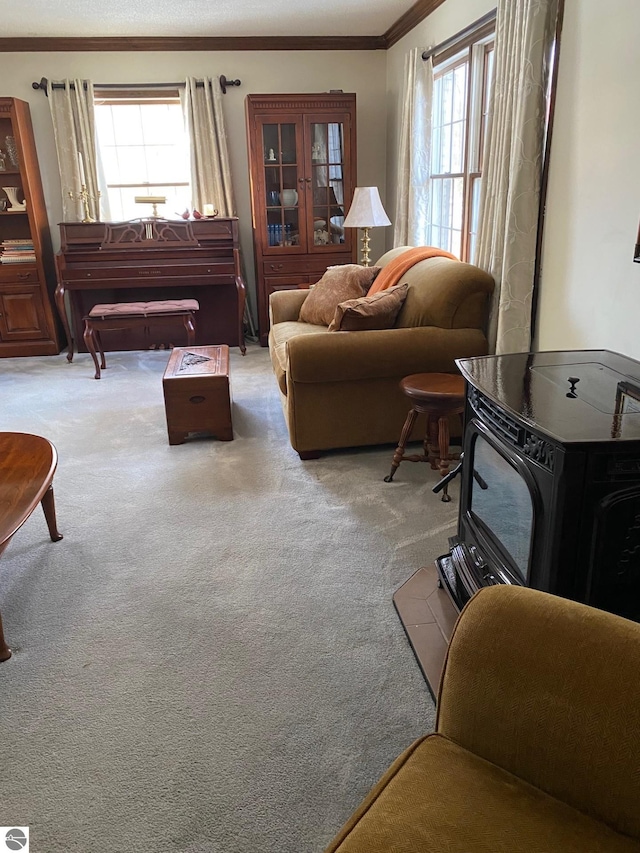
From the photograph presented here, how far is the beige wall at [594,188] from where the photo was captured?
2.12 m

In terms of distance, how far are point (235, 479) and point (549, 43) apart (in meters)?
2.29

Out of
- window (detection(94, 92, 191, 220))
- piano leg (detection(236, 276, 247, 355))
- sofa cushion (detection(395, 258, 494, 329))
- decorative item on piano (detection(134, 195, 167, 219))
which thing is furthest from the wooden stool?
window (detection(94, 92, 191, 220))

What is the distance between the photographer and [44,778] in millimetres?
1444

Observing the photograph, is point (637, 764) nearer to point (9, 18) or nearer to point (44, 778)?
point (44, 778)

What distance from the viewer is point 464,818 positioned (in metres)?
0.90

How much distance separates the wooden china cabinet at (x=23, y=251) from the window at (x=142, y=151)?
0.60 metres

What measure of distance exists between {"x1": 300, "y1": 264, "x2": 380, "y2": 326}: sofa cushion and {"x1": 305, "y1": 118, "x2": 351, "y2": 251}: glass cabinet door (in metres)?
1.45

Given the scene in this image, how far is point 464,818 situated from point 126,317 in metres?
4.37

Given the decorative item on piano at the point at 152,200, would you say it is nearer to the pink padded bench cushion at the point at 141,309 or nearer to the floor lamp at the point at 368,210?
the pink padded bench cushion at the point at 141,309

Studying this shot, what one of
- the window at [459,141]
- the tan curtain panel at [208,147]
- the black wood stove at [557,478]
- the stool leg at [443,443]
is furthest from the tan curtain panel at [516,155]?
the tan curtain panel at [208,147]

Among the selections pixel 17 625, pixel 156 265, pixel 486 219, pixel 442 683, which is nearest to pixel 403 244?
pixel 486 219

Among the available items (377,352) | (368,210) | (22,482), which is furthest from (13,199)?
(22,482)

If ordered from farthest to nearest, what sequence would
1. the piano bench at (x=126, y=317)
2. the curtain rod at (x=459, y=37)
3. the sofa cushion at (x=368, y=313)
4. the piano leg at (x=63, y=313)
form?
the piano leg at (x=63, y=313)
the piano bench at (x=126, y=317)
the curtain rod at (x=459, y=37)
the sofa cushion at (x=368, y=313)

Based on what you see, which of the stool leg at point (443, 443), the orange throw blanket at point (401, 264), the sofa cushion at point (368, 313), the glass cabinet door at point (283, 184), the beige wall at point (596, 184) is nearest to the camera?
the beige wall at point (596, 184)
